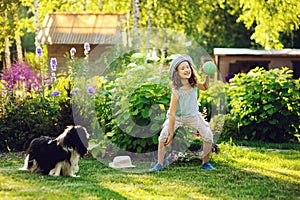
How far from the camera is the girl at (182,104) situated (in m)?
7.06

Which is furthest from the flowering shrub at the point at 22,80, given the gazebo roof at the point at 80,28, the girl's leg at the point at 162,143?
the gazebo roof at the point at 80,28

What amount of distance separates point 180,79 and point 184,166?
1.23 metres

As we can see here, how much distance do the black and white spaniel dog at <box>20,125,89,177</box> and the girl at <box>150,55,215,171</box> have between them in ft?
3.54

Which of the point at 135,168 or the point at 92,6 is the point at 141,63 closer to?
the point at 135,168

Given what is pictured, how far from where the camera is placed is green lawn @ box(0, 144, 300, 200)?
580 cm

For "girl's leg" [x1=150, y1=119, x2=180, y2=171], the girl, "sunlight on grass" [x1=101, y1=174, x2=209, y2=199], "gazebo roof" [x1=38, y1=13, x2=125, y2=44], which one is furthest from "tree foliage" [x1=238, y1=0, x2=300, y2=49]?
"sunlight on grass" [x1=101, y1=174, x2=209, y2=199]

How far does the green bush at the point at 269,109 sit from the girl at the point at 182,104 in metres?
2.71

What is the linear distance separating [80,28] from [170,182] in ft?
38.8

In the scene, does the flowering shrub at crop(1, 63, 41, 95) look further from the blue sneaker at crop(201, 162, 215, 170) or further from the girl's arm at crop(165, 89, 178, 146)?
the blue sneaker at crop(201, 162, 215, 170)

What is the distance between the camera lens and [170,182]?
647 centimetres

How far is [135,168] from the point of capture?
7430 millimetres

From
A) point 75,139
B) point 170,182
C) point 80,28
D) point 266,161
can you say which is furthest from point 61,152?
point 80,28

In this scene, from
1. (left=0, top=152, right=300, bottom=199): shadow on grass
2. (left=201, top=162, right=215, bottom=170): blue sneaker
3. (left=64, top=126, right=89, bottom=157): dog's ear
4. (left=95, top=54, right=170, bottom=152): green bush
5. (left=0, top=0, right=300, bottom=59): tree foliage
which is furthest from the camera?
(left=0, top=0, right=300, bottom=59): tree foliage

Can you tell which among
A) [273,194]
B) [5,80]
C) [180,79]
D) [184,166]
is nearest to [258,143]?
[184,166]
